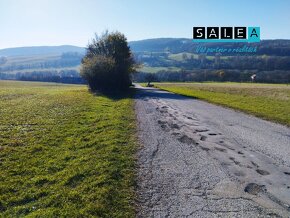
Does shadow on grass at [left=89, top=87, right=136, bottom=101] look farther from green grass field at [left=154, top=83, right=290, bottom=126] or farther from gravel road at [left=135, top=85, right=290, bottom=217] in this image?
gravel road at [left=135, top=85, right=290, bottom=217]

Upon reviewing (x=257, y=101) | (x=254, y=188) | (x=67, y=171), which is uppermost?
(x=67, y=171)

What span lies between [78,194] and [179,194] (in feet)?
7.41

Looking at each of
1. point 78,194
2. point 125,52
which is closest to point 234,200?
point 78,194

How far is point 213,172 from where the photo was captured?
7.26 metres

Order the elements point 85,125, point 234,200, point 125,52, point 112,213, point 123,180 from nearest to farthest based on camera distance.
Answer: point 112,213 < point 234,200 < point 123,180 < point 85,125 < point 125,52

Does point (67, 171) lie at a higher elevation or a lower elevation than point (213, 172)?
higher

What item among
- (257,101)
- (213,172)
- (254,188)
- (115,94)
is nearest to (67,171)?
(213,172)

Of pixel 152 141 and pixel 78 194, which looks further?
pixel 152 141

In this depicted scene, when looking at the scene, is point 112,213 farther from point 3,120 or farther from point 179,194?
point 3,120

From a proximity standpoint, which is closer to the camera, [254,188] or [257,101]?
[254,188]

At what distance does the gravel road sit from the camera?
5.35 metres

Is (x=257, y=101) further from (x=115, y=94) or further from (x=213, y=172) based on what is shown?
(x=213, y=172)

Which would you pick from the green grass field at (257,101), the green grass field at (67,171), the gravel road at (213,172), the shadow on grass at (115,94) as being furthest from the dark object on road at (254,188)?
the shadow on grass at (115,94)

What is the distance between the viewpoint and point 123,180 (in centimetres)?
657
